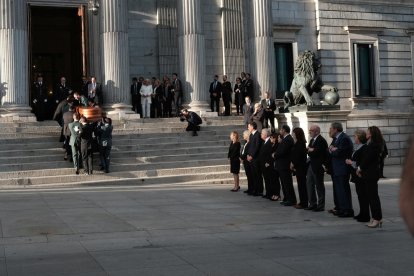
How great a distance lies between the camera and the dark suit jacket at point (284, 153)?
14.1m

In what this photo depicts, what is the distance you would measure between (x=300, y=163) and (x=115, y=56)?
12.5 meters

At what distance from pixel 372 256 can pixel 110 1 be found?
61.7 feet

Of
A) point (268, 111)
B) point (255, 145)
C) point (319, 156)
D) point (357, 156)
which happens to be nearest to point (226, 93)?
point (268, 111)

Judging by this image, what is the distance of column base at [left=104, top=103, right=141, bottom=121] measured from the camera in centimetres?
2410

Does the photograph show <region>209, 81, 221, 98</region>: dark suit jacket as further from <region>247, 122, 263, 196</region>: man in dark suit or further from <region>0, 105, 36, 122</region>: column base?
<region>247, 122, 263, 196</region>: man in dark suit

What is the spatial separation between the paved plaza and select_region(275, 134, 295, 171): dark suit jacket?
100 centimetres

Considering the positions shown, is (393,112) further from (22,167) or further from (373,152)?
(373,152)

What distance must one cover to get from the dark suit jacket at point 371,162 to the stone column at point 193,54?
15.0 meters

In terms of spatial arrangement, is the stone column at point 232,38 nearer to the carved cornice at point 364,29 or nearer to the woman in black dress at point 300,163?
the carved cornice at point 364,29

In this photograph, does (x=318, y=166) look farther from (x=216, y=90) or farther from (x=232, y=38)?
(x=232, y=38)

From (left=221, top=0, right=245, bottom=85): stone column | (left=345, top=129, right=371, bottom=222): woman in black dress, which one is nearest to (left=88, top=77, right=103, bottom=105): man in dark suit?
(left=221, top=0, right=245, bottom=85): stone column

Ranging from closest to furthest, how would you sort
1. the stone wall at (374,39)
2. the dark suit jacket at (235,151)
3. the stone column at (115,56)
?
the dark suit jacket at (235,151) → the stone column at (115,56) → the stone wall at (374,39)

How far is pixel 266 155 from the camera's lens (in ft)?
50.3

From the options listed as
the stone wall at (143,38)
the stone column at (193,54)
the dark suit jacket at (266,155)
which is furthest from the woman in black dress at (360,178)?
the stone wall at (143,38)
